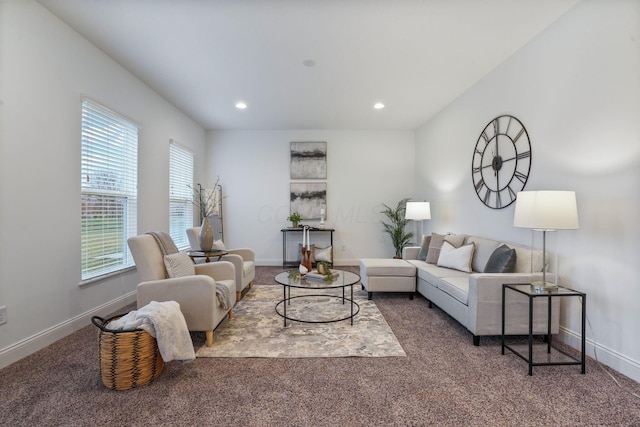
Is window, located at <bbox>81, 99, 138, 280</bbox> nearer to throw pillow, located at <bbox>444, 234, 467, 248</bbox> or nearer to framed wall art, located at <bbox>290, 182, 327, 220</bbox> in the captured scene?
framed wall art, located at <bbox>290, 182, 327, 220</bbox>

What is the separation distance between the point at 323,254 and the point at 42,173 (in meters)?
4.22

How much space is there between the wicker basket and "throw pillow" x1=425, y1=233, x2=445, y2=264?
3335 mm

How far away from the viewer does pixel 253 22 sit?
264 cm

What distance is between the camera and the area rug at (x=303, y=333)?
7.96ft

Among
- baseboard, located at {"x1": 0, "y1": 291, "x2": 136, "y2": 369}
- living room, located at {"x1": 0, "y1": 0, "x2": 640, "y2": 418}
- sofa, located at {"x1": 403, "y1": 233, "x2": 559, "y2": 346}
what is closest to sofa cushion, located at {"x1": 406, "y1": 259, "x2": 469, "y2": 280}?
sofa, located at {"x1": 403, "y1": 233, "x2": 559, "y2": 346}

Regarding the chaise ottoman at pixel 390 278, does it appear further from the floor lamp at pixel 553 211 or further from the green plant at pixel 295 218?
the green plant at pixel 295 218

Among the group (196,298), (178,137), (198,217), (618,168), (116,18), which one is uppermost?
(116,18)

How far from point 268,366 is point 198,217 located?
13.7 feet

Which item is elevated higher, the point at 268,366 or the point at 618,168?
the point at 618,168

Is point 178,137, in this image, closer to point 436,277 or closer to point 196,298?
point 196,298

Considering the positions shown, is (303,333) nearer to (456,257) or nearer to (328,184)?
(456,257)

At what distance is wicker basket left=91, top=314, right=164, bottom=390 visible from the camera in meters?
1.88

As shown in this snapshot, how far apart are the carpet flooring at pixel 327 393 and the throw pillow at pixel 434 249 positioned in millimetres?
1663

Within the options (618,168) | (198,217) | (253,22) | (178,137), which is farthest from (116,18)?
(618,168)
